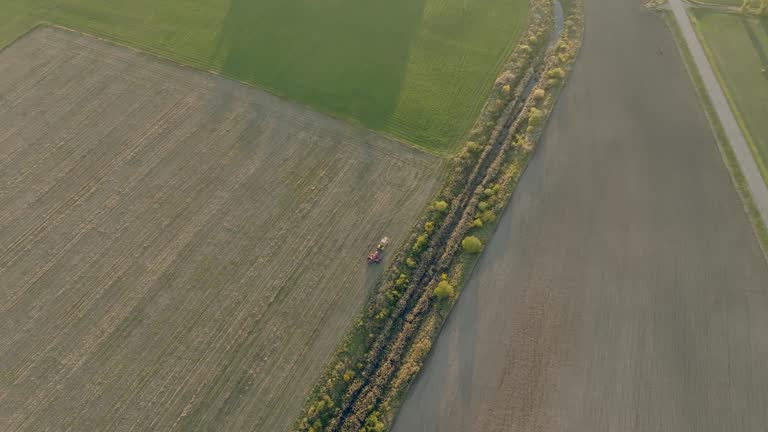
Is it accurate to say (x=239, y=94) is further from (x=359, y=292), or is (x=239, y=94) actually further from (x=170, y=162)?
(x=359, y=292)

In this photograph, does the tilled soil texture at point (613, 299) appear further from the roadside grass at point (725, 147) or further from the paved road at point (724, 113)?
the paved road at point (724, 113)

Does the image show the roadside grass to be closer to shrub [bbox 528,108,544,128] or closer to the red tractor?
shrub [bbox 528,108,544,128]

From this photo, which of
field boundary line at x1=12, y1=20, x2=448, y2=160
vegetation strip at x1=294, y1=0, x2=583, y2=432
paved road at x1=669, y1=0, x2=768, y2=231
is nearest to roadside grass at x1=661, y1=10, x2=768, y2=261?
paved road at x1=669, y1=0, x2=768, y2=231

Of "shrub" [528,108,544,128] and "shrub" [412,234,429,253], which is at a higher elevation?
"shrub" [528,108,544,128]

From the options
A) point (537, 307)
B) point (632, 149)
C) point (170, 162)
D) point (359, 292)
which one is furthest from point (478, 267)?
point (170, 162)

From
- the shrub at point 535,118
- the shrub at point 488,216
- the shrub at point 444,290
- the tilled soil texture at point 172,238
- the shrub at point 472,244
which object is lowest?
the tilled soil texture at point 172,238

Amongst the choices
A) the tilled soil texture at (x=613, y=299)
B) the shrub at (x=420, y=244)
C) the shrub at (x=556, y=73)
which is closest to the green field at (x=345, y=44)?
the shrub at (x=556, y=73)

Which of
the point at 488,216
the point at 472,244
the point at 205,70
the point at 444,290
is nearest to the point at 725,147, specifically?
the point at 488,216
